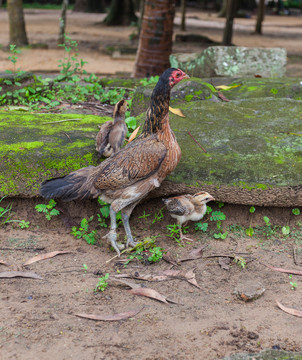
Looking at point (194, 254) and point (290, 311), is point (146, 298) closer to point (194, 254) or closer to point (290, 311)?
point (194, 254)

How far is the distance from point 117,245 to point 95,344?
1.24 metres

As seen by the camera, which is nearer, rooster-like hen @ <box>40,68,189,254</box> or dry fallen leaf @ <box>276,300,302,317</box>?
dry fallen leaf @ <box>276,300,302,317</box>

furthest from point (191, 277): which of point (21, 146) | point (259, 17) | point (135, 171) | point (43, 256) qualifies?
point (259, 17)

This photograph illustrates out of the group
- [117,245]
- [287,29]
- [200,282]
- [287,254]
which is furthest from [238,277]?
[287,29]

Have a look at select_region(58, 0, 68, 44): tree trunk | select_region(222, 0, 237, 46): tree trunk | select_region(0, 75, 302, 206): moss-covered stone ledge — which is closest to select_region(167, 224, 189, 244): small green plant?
select_region(0, 75, 302, 206): moss-covered stone ledge

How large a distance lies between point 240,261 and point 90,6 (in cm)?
3102

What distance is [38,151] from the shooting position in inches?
183

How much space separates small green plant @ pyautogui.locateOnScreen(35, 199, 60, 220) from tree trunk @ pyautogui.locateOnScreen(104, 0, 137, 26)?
76.3 feet

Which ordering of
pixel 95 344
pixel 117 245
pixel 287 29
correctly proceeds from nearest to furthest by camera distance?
pixel 95 344, pixel 117 245, pixel 287 29

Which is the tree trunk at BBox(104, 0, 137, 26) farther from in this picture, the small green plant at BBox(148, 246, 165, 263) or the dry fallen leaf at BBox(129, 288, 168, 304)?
the dry fallen leaf at BBox(129, 288, 168, 304)

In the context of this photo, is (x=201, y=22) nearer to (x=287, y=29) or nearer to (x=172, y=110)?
(x=287, y=29)

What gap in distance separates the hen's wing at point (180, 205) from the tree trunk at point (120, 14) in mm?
23594

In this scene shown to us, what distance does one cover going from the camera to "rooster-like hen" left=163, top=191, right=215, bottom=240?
414cm

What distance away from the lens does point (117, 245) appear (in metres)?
4.15
